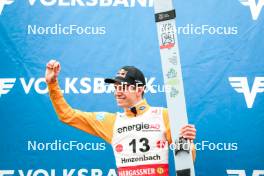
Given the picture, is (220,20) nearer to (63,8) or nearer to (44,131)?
(63,8)

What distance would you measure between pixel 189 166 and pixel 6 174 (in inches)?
70.9

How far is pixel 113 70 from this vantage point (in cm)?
381

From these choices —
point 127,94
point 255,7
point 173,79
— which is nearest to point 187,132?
point 173,79

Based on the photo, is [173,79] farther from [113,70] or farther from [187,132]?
[113,70]

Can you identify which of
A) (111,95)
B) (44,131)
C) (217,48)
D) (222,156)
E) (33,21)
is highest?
(33,21)

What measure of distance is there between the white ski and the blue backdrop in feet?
4.42

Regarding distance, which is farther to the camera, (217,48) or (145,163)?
(217,48)

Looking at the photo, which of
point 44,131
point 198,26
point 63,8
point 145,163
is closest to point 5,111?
point 44,131

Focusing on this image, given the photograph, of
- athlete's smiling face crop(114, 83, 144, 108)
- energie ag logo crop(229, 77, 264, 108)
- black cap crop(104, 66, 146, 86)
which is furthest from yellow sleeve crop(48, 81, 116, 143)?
energie ag logo crop(229, 77, 264, 108)

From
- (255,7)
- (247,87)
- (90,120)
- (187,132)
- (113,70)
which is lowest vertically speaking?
(187,132)

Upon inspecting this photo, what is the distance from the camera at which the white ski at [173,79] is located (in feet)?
7.88

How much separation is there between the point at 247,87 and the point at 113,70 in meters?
1.03

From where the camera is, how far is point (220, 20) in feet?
12.7

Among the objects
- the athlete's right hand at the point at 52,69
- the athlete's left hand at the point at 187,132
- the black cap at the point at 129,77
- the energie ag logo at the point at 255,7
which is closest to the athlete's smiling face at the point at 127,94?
the black cap at the point at 129,77
